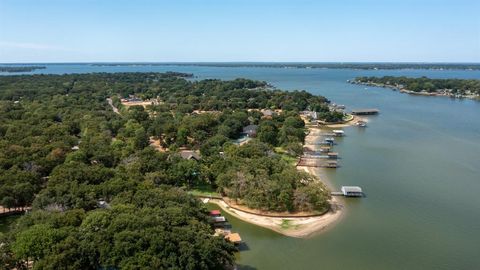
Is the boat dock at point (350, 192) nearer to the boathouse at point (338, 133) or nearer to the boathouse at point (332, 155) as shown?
the boathouse at point (332, 155)

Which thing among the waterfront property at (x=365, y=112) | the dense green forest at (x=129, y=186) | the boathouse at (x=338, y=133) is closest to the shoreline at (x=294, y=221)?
the dense green forest at (x=129, y=186)

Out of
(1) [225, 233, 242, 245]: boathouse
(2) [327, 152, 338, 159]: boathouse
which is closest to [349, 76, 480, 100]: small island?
(2) [327, 152, 338, 159]: boathouse

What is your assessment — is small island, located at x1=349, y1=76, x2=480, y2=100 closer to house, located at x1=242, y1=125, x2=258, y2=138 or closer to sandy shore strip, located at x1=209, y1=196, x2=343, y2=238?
house, located at x1=242, y1=125, x2=258, y2=138

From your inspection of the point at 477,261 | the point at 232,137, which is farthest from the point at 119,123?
the point at 477,261

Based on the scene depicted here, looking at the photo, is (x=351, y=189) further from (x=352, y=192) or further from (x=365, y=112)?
(x=365, y=112)

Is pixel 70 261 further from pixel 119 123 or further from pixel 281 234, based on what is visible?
pixel 119 123

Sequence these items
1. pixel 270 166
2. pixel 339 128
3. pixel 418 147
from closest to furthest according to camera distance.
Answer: pixel 270 166 → pixel 418 147 → pixel 339 128

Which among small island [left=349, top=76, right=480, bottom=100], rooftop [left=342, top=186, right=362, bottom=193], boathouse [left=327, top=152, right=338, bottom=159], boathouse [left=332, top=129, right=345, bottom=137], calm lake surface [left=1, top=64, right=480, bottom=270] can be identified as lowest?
calm lake surface [left=1, top=64, right=480, bottom=270]

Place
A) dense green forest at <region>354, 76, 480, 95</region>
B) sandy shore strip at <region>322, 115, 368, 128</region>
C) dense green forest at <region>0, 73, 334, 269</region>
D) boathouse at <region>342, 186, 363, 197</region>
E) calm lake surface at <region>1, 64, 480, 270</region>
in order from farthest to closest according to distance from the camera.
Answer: dense green forest at <region>354, 76, 480, 95</region> < sandy shore strip at <region>322, 115, 368, 128</region> < boathouse at <region>342, 186, 363, 197</region> < calm lake surface at <region>1, 64, 480, 270</region> < dense green forest at <region>0, 73, 334, 269</region>

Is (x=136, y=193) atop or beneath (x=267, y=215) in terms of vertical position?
atop
